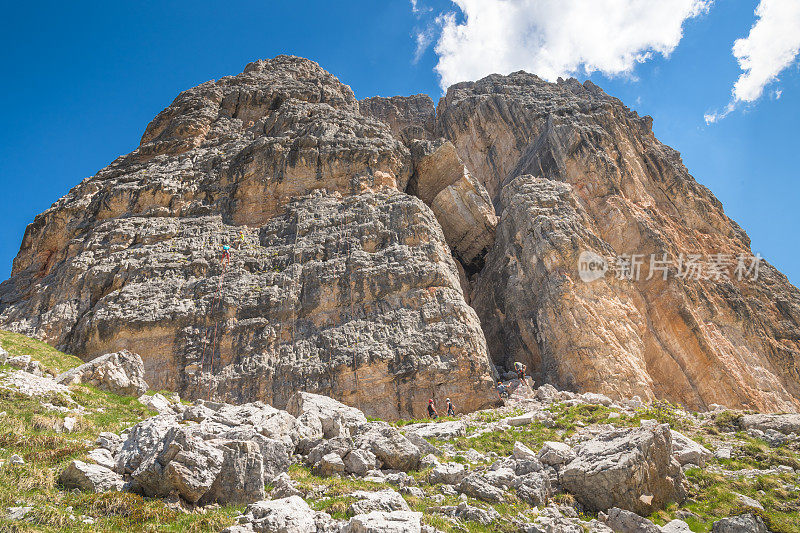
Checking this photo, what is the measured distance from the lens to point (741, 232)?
4878cm

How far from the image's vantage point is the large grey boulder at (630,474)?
44.3 ft

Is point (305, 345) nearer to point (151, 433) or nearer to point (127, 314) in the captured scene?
point (127, 314)

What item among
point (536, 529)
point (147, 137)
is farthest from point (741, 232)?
point (147, 137)

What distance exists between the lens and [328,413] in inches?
787

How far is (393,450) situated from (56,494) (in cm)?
899

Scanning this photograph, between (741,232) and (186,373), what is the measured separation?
51.1 metres

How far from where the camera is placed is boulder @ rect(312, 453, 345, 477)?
14594 millimetres

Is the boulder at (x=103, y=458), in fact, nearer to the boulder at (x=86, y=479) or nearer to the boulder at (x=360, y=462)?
the boulder at (x=86, y=479)

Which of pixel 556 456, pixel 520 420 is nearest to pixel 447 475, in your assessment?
pixel 556 456

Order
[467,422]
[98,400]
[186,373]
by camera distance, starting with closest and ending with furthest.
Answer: [98,400] < [467,422] < [186,373]

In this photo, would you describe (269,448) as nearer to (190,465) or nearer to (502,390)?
(190,465)

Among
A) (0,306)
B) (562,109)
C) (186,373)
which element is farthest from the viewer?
(562,109)

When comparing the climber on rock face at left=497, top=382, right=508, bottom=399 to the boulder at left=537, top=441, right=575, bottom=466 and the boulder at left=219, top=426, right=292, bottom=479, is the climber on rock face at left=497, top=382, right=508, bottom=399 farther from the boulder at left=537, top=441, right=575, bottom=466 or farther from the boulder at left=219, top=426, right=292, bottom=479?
the boulder at left=219, top=426, right=292, bottom=479

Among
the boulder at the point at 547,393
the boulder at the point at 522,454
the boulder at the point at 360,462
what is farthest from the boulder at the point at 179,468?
the boulder at the point at 547,393
